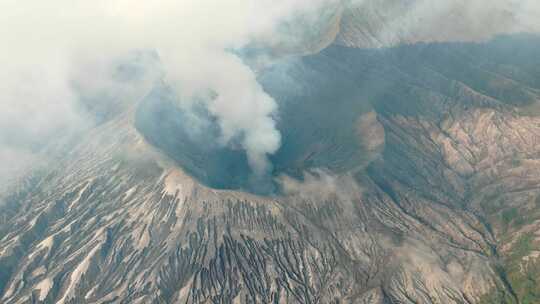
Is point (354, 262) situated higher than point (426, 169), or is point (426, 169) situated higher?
point (354, 262)

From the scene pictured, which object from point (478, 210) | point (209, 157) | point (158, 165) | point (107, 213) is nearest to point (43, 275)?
point (107, 213)

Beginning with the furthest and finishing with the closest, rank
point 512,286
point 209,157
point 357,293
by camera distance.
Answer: point 209,157, point 512,286, point 357,293

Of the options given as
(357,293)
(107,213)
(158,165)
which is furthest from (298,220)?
(107,213)

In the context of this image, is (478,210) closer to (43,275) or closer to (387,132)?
(387,132)

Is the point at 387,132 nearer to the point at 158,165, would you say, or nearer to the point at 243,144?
the point at 243,144

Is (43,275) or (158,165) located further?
(158,165)

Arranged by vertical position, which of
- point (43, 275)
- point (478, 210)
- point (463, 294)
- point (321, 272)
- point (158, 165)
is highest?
point (158, 165)

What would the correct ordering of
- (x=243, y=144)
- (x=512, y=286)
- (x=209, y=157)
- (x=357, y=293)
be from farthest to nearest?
(x=243, y=144) < (x=209, y=157) < (x=512, y=286) < (x=357, y=293)

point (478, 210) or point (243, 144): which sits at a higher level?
point (243, 144)

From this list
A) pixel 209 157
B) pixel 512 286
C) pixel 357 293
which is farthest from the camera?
pixel 209 157
